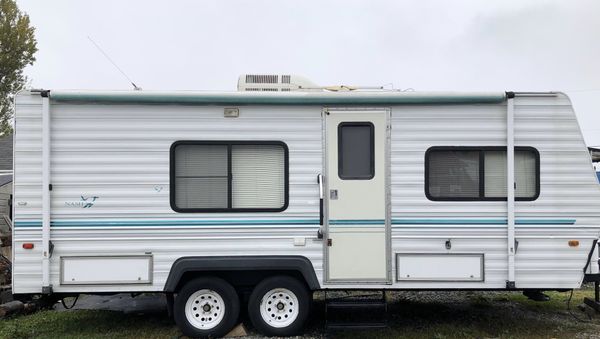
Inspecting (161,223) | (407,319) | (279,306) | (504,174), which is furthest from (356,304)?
(161,223)

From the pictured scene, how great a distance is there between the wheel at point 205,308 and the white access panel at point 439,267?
1894 mm

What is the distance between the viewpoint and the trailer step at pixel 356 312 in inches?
222

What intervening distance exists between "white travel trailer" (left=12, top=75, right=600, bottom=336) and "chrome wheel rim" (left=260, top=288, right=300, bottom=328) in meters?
0.02

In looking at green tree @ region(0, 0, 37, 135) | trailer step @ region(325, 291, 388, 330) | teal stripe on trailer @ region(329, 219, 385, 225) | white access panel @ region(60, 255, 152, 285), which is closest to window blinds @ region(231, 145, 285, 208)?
teal stripe on trailer @ region(329, 219, 385, 225)

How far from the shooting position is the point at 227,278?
18.9ft

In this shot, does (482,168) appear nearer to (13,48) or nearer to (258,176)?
(258,176)

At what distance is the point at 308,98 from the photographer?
5664 millimetres

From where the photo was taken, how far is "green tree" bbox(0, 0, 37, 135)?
1597 cm

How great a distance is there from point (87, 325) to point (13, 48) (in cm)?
1310

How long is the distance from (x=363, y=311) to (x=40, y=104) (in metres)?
4.23

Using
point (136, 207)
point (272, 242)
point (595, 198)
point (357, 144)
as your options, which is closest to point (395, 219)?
point (357, 144)

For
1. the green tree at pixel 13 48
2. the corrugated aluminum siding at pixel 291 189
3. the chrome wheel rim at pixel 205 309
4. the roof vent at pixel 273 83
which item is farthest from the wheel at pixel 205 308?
the green tree at pixel 13 48

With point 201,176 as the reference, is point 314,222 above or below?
below

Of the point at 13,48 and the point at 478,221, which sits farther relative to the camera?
the point at 13,48
